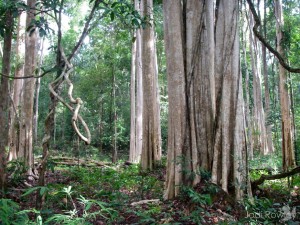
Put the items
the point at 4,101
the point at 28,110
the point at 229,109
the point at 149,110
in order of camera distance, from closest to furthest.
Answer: the point at 229,109 < the point at 4,101 < the point at 28,110 < the point at 149,110

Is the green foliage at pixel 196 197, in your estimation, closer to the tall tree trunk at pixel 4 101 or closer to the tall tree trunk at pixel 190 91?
the tall tree trunk at pixel 190 91

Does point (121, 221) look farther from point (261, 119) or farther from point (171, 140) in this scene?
point (261, 119)

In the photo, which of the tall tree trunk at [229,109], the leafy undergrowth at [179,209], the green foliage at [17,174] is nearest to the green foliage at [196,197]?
the leafy undergrowth at [179,209]

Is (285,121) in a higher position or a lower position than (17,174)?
higher

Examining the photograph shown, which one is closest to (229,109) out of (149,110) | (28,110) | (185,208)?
(185,208)

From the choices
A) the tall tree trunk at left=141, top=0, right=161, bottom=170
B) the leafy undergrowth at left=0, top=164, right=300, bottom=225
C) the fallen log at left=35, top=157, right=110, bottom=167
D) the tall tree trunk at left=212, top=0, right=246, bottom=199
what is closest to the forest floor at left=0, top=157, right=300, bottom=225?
the leafy undergrowth at left=0, top=164, right=300, bottom=225

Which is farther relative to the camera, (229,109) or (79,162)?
(79,162)

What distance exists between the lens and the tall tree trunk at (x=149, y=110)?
992 cm

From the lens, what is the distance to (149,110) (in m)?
10.2

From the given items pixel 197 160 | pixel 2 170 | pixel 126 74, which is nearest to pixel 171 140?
pixel 197 160

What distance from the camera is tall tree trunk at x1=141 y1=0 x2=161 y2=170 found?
9.92m

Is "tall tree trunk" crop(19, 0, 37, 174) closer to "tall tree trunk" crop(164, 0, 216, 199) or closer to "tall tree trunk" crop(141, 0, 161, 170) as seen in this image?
"tall tree trunk" crop(141, 0, 161, 170)

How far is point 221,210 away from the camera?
14.7ft

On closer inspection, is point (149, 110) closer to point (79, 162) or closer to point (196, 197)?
point (79, 162)
